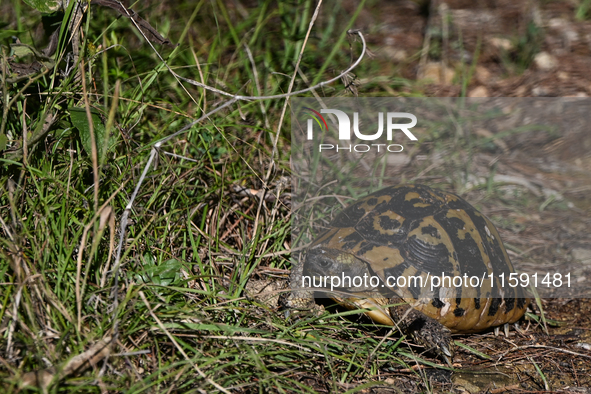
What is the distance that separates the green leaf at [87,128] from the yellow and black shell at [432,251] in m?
1.02

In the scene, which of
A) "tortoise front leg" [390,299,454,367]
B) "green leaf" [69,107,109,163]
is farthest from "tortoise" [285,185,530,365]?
"green leaf" [69,107,109,163]

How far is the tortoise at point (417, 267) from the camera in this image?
2.31 m

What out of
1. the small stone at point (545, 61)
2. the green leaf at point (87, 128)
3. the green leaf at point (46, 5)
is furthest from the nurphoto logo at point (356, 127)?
the small stone at point (545, 61)

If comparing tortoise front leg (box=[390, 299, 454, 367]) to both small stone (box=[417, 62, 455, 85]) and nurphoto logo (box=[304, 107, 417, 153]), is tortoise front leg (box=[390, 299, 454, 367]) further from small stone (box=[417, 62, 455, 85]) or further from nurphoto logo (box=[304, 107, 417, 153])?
small stone (box=[417, 62, 455, 85])

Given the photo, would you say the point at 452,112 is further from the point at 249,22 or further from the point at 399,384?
the point at 399,384

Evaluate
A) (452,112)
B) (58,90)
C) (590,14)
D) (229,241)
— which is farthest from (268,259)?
(590,14)

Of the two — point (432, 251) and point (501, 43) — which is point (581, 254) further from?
point (501, 43)

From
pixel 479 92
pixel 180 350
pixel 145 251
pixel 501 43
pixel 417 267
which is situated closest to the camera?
pixel 180 350

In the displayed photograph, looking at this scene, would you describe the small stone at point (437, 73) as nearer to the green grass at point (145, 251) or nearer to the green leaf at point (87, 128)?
the green grass at point (145, 251)

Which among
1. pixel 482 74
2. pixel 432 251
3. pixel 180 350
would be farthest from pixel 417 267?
pixel 482 74

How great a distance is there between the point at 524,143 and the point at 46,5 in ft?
11.0

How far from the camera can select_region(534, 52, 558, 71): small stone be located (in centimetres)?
449

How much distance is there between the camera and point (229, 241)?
2.65m

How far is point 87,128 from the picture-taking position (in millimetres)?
2037
